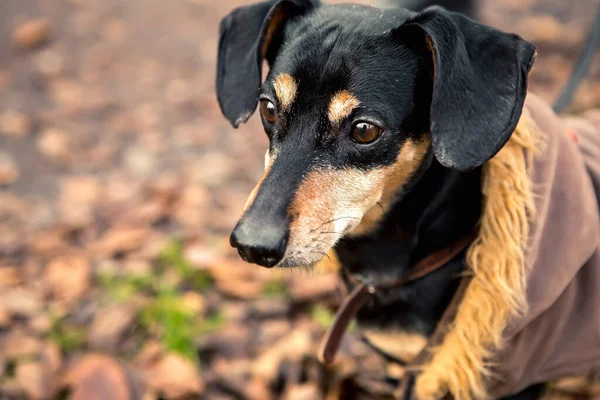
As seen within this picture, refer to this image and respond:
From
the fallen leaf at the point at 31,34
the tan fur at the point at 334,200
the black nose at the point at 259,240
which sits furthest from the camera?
the fallen leaf at the point at 31,34

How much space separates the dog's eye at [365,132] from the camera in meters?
1.75

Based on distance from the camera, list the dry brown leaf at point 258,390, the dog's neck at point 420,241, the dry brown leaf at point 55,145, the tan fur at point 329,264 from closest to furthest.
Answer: the dog's neck at point 420,241 → the tan fur at point 329,264 → the dry brown leaf at point 258,390 → the dry brown leaf at point 55,145

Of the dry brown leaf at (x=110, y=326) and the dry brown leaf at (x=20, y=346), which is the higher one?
the dry brown leaf at (x=110, y=326)

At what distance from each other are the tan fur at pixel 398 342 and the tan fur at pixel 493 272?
112 mm

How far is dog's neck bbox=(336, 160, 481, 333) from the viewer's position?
6.42 feet

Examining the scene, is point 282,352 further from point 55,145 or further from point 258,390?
point 55,145

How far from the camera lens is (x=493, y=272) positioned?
1.88 m

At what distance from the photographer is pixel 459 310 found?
196 centimetres

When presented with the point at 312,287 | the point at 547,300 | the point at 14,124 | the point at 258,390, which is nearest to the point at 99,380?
the point at 258,390

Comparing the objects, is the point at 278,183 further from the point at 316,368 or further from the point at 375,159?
the point at 316,368

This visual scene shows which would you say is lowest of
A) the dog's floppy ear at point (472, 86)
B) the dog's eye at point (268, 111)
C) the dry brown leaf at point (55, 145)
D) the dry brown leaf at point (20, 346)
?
the dry brown leaf at point (55, 145)

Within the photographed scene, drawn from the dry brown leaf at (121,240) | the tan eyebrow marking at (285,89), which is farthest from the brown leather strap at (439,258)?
the dry brown leaf at (121,240)

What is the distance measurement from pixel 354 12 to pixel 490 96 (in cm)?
52

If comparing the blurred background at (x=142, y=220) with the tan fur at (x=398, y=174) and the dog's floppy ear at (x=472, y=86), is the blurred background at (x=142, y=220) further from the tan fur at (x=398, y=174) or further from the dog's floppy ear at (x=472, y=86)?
the dog's floppy ear at (x=472, y=86)
